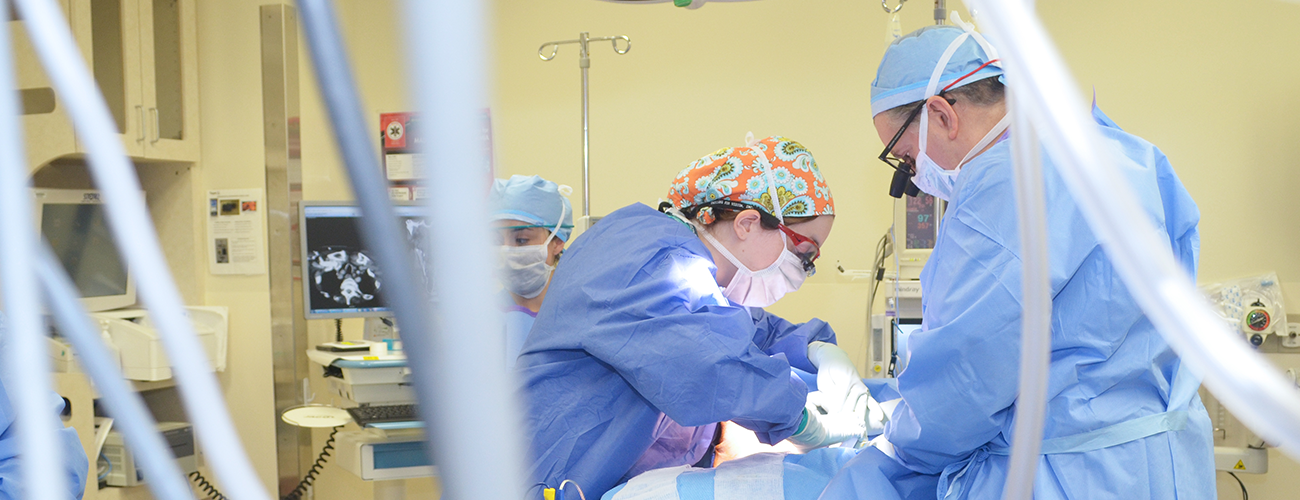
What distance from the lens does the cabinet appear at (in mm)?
2984

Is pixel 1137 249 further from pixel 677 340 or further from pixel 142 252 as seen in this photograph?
pixel 677 340

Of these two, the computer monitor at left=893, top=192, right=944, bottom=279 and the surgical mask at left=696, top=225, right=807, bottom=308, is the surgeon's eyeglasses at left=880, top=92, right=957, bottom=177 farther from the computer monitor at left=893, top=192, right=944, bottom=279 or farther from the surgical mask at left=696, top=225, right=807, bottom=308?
the computer monitor at left=893, top=192, right=944, bottom=279

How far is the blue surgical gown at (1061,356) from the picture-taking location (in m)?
1.06

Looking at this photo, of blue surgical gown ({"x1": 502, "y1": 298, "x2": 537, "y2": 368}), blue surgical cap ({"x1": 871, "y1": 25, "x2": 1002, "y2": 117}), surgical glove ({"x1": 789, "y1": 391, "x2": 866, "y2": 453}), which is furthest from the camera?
blue surgical gown ({"x1": 502, "y1": 298, "x2": 537, "y2": 368})

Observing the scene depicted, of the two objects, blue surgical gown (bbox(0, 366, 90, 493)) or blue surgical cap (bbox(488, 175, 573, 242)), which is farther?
blue surgical cap (bbox(488, 175, 573, 242))

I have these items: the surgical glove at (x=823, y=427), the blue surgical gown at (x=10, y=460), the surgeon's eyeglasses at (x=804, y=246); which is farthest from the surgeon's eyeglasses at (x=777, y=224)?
the blue surgical gown at (x=10, y=460)

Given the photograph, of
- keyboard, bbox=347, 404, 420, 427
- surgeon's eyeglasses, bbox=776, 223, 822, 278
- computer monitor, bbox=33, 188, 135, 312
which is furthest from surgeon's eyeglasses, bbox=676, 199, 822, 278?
computer monitor, bbox=33, 188, 135, 312

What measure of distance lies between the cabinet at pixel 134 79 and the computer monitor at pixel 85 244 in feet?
0.54

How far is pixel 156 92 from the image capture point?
11.3 feet

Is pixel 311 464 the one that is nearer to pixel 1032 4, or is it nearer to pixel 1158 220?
pixel 1158 220

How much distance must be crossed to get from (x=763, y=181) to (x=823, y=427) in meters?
0.48

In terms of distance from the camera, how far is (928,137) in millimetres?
1406

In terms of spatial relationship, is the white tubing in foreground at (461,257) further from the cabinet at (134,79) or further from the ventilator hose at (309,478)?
the ventilator hose at (309,478)

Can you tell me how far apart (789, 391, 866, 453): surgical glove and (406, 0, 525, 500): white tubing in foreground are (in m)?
1.30
